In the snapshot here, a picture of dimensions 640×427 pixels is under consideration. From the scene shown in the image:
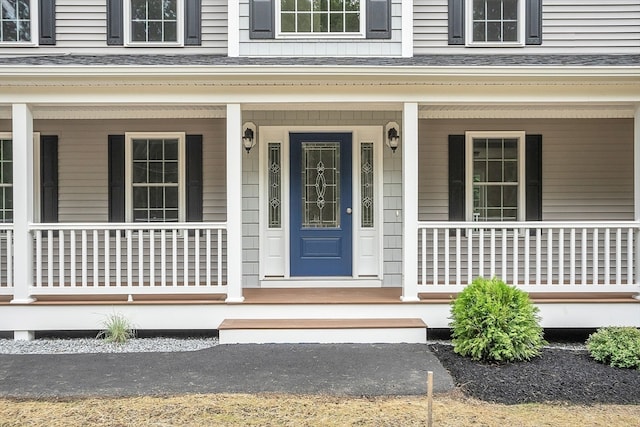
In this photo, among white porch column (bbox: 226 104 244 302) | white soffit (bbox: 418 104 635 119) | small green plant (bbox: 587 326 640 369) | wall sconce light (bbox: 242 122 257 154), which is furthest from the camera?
wall sconce light (bbox: 242 122 257 154)

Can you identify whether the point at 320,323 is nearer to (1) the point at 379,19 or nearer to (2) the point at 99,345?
(2) the point at 99,345

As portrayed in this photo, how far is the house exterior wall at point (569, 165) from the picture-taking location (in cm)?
680

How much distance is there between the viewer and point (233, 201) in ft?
17.7

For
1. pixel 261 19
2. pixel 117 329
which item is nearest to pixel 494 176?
pixel 261 19

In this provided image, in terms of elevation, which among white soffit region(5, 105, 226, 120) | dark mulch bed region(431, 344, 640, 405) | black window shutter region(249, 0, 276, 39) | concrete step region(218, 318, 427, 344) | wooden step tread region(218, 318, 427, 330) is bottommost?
dark mulch bed region(431, 344, 640, 405)

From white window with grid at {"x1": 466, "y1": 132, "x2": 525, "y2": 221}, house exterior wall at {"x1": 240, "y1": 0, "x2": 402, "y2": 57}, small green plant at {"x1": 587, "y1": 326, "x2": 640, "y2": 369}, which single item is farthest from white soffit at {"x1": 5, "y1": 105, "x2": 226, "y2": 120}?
small green plant at {"x1": 587, "y1": 326, "x2": 640, "y2": 369}

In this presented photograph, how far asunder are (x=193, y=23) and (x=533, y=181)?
5073 mm

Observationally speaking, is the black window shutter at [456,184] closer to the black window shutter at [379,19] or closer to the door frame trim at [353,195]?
the door frame trim at [353,195]

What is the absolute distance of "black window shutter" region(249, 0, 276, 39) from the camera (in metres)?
6.46

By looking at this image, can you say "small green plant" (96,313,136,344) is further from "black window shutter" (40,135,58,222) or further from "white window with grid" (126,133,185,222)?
"black window shutter" (40,135,58,222)

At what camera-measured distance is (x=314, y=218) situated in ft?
21.7

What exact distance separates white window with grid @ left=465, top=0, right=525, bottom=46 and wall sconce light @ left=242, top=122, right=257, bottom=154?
3296 mm

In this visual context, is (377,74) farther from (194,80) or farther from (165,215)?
(165,215)

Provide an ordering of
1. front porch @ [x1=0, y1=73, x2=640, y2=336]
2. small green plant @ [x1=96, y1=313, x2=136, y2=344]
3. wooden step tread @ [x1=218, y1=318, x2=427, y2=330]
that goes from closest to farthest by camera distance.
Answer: wooden step tread @ [x1=218, y1=318, x2=427, y2=330]
small green plant @ [x1=96, y1=313, x2=136, y2=344]
front porch @ [x1=0, y1=73, x2=640, y2=336]
